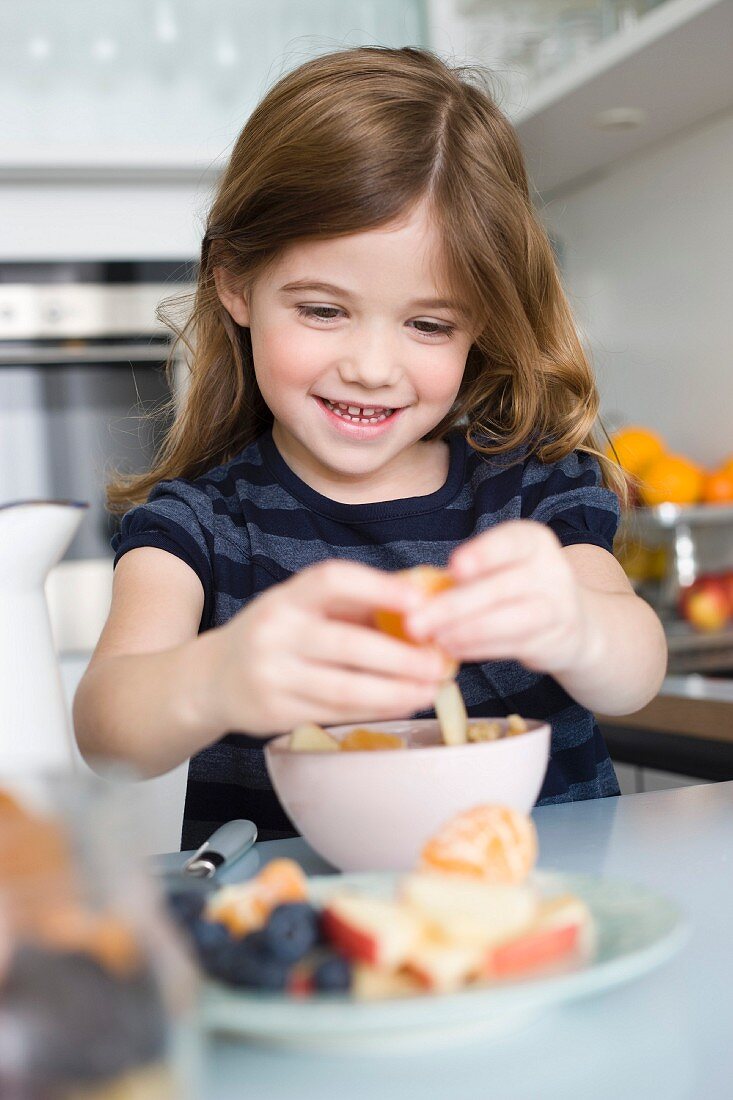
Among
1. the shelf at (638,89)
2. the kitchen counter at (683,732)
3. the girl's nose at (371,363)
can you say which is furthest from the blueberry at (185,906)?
the shelf at (638,89)

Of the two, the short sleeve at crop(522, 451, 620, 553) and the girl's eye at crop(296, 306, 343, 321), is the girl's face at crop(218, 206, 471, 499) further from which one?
the short sleeve at crop(522, 451, 620, 553)

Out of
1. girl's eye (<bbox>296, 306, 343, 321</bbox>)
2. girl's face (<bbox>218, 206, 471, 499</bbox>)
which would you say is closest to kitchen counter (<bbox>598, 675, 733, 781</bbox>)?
girl's face (<bbox>218, 206, 471, 499</bbox>)

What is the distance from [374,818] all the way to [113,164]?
191 centimetres

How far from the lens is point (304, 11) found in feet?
7.88

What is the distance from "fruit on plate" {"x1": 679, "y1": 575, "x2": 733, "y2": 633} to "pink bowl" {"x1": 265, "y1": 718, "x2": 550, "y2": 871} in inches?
64.4

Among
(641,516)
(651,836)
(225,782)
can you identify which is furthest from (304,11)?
(651,836)

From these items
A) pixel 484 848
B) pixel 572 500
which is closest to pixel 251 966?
pixel 484 848

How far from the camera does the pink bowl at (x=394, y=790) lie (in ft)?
1.94

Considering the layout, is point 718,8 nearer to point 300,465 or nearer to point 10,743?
point 300,465

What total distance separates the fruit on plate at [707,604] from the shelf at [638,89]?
0.88m

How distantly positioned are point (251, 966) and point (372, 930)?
44mm

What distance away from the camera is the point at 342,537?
1204mm

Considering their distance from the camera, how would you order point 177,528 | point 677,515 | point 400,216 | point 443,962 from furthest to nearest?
1. point 677,515
2. point 177,528
3. point 400,216
4. point 443,962

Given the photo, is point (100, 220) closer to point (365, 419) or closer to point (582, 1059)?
point (365, 419)
